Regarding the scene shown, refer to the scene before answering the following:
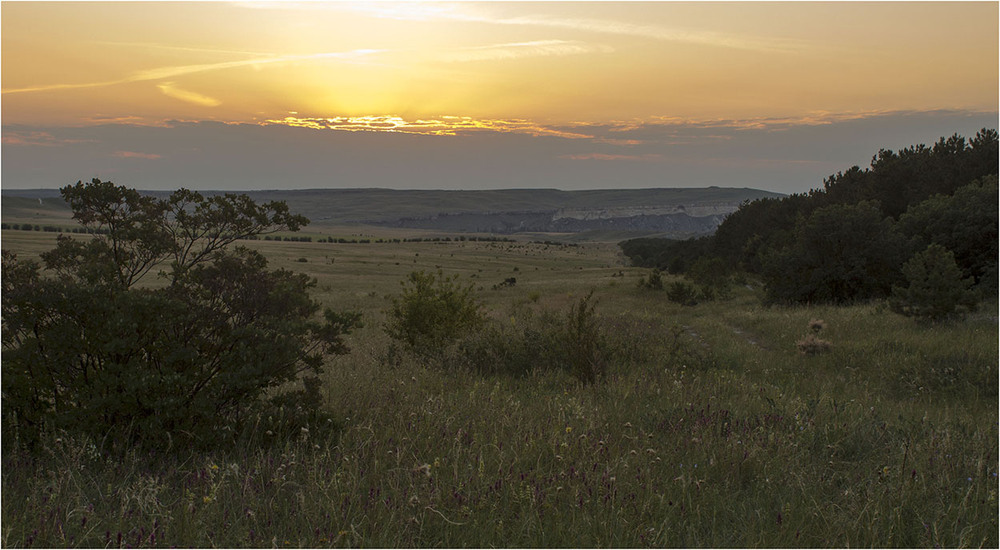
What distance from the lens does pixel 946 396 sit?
29.6ft

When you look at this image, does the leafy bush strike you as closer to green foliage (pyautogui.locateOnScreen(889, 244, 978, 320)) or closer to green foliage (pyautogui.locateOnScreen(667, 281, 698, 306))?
green foliage (pyautogui.locateOnScreen(889, 244, 978, 320))

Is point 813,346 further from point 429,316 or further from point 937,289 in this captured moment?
point 429,316

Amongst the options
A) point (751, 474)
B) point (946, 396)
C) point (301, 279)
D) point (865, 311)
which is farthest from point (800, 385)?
point (865, 311)

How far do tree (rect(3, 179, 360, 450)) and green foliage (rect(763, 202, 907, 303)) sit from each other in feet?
77.9

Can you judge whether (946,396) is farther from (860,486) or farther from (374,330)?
(374,330)

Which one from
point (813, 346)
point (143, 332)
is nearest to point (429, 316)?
point (813, 346)

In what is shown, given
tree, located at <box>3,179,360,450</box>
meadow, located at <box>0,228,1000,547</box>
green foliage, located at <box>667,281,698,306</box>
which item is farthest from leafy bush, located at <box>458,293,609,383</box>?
green foliage, located at <box>667,281,698,306</box>

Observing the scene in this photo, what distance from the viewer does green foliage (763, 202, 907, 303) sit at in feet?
79.2

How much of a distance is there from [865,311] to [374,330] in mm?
14226

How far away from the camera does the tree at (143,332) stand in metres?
4.21

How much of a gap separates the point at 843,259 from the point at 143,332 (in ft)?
82.7

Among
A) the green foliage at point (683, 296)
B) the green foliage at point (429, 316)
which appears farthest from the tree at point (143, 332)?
the green foliage at point (683, 296)

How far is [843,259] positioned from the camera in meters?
24.5

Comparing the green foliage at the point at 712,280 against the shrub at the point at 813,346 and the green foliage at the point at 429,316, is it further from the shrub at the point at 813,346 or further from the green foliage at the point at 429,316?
the green foliage at the point at 429,316
